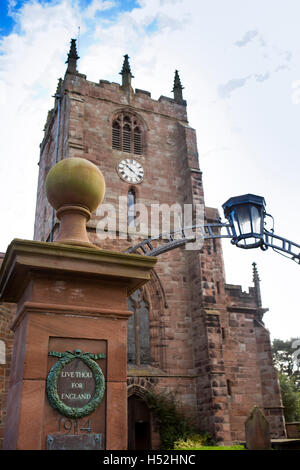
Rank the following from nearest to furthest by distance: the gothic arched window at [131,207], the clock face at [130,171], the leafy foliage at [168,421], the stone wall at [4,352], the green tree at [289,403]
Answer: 1. the stone wall at [4,352]
2. the leafy foliage at [168,421]
3. the gothic arched window at [131,207]
4. the clock face at [130,171]
5. the green tree at [289,403]

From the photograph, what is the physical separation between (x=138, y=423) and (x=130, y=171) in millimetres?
10597

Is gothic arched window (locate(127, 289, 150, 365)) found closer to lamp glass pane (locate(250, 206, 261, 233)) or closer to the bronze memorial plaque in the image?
lamp glass pane (locate(250, 206, 261, 233))

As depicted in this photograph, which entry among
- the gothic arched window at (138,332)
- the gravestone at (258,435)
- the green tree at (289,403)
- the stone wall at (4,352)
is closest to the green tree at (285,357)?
the green tree at (289,403)

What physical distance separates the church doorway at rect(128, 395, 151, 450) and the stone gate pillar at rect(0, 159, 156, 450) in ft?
43.6

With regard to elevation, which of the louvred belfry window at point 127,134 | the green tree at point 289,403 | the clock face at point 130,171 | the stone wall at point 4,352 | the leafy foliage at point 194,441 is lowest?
the leafy foliage at point 194,441

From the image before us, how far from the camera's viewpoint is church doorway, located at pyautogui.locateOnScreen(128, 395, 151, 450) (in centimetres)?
1592

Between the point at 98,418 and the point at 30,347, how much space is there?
2.58ft

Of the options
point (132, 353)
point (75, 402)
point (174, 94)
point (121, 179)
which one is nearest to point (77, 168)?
point (75, 402)

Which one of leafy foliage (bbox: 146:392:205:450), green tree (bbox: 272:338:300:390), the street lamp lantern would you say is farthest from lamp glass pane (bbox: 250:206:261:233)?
→ green tree (bbox: 272:338:300:390)

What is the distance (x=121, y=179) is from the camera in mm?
19703

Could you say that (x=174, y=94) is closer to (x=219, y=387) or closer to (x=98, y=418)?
(x=219, y=387)

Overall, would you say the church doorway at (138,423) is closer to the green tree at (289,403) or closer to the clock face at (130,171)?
the clock face at (130,171)

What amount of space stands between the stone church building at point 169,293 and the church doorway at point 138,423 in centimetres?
4

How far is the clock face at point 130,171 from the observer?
1993 cm
